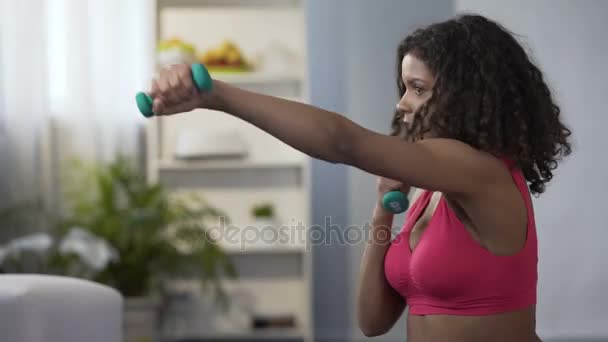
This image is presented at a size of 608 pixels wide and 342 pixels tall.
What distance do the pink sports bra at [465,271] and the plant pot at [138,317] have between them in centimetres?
225

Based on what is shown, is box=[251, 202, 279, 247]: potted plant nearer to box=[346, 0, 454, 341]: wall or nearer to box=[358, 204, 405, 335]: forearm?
box=[346, 0, 454, 341]: wall

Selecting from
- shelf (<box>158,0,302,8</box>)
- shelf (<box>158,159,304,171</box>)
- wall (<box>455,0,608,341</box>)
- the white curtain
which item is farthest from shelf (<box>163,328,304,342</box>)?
shelf (<box>158,0,302,8</box>)

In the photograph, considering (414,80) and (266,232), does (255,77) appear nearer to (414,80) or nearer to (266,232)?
(266,232)

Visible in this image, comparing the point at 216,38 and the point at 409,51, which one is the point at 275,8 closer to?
the point at 216,38

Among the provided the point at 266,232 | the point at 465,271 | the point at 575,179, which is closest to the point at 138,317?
the point at 266,232

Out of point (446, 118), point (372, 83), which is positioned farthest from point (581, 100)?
point (446, 118)

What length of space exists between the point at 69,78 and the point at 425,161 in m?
2.74

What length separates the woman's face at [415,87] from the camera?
1.16m

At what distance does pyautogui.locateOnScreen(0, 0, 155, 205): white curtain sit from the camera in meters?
3.28

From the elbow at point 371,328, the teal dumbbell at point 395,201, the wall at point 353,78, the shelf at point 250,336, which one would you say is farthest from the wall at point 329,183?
the teal dumbbell at point 395,201

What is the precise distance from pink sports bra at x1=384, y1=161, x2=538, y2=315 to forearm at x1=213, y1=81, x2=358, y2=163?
309mm

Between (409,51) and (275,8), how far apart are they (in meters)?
2.73

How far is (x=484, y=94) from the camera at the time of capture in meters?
1.14

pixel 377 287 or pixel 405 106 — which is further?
pixel 377 287
